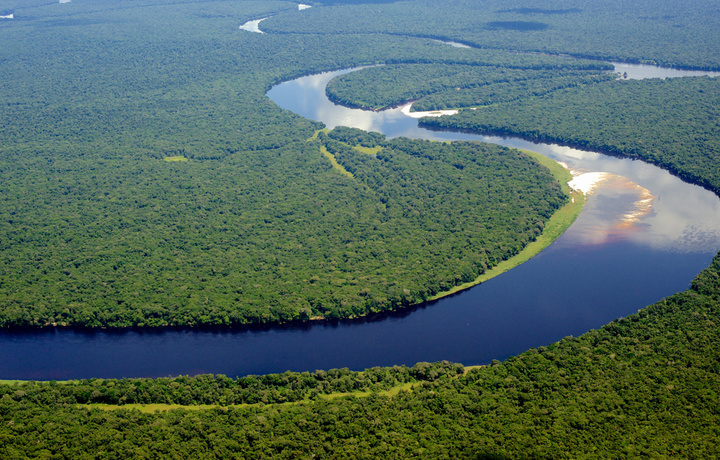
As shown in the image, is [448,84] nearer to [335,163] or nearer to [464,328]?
[335,163]

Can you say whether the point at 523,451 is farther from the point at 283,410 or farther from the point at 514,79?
the point at 514,79

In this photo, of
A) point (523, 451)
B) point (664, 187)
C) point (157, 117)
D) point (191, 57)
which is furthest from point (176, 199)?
point (191, 57)

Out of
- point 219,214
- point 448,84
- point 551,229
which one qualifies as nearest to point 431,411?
point 551,229

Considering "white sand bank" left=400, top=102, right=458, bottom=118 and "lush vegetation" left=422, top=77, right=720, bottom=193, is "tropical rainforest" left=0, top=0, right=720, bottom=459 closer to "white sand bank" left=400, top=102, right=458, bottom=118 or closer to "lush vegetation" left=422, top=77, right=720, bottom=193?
"lush vegetation" left=422, top=77, right=720, bottom=193

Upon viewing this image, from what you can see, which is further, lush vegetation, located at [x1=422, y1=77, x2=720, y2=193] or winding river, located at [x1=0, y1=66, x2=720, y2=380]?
lush vegetation, located at [x1=422, y1=77, x2=720, y2=193]

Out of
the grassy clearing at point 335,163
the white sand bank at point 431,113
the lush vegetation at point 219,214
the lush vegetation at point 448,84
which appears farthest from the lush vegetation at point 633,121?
the grassy clearing at point 335,163

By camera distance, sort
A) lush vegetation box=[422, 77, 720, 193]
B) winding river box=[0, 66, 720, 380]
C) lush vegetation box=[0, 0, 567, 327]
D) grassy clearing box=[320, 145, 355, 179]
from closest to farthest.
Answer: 1. winding river box=[0, 66, 720, 380]
2. lush vegetation box=[0, 0, 567, 327]
3. grassy clearing box=[320, 145, 355, 179]
4. lush vegetation box=[422, 77, 720, 193]

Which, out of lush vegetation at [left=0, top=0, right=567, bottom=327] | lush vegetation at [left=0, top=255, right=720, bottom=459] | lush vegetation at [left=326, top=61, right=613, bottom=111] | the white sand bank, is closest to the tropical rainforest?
lush vegetation at [left=0, top=255, right=720, bottom=459]
